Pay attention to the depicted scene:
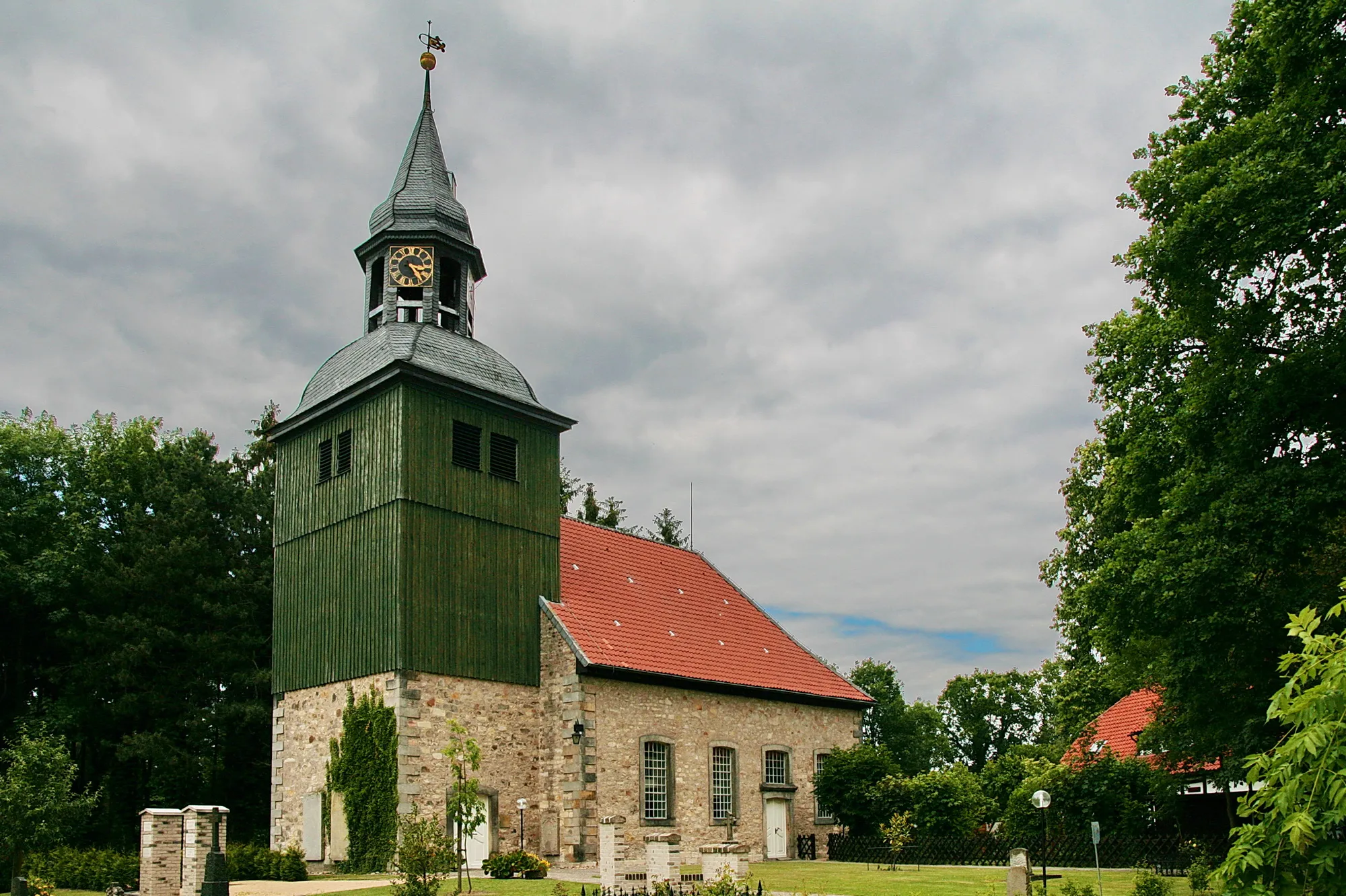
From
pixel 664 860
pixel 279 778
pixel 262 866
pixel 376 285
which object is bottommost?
pixel 262 866

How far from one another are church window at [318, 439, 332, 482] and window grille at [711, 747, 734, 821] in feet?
36.0

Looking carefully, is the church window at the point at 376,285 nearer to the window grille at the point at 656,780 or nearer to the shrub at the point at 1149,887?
the window grille at the point at 656,780

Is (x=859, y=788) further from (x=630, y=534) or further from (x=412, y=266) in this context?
(x=412, y=266)

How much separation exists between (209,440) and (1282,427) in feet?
98.3

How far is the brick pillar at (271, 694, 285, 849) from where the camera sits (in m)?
24.7

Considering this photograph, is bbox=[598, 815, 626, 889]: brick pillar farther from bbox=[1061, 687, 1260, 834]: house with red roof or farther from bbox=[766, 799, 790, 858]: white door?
bbox=[1061, 687, 1260, 834]: house with red roof

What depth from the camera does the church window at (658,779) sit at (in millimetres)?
24969

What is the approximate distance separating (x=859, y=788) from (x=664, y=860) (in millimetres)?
12983

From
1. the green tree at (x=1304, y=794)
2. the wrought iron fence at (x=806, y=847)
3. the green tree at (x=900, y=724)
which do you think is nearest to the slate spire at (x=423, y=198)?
the wrought iron fence at (x=806, y=847)

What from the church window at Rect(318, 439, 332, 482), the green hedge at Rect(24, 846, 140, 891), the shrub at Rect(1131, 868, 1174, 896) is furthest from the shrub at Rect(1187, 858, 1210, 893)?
the church window at Rect(318, 439, 332, 482)

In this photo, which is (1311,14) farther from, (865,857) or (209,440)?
(209,440)

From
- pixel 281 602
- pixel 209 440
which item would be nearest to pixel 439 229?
pixel 281 602

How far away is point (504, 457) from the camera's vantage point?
2578 centimetres

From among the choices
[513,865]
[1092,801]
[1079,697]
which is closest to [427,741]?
[513,865]
